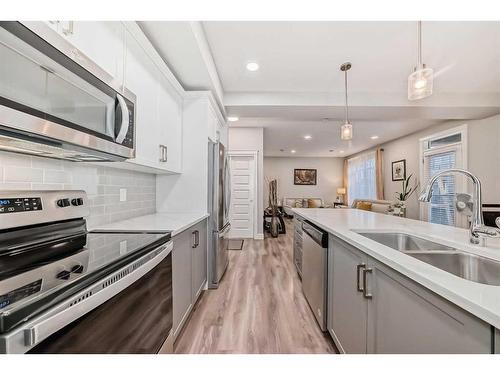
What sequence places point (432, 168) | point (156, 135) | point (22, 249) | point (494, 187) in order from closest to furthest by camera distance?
point (22, 249) < point (156, 135) < point (494, 187) < point (432, 168)

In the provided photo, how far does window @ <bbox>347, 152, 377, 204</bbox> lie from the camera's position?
795cm

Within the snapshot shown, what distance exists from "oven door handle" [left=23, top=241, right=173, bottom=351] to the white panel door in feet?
14.9

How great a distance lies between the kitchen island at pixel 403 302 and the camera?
64cm

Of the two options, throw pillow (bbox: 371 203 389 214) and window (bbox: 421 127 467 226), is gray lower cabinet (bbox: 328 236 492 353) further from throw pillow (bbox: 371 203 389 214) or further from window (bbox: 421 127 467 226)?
throw pillow (bbox: 371 203 389 214)

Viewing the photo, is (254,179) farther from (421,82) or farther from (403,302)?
(403,302)

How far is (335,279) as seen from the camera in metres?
A: 1.61

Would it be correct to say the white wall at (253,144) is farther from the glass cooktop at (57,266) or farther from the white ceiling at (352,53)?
the glass cooktop at (57,266)

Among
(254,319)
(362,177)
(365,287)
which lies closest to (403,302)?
(365,287)

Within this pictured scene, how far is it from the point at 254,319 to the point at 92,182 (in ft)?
5.49

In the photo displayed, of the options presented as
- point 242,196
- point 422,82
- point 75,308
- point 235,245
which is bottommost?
point 235,245

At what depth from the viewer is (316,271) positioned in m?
1.97
